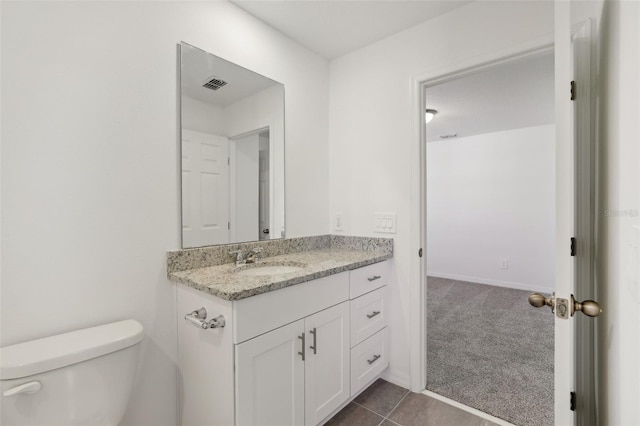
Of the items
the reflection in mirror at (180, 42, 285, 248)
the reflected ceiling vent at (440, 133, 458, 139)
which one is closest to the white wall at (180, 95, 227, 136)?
the reflection in mirror at (180, 42, 285, 248)

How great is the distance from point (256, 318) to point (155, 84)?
1161mm

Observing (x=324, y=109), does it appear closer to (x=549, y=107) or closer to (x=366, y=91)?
(x=366, y=91)

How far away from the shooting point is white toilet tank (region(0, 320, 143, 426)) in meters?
0.91

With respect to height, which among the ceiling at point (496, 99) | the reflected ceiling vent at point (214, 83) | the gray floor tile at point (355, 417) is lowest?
the gray floor tile at point (355, 417)

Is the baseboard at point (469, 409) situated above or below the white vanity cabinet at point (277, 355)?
below

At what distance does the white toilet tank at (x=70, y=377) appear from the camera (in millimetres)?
905

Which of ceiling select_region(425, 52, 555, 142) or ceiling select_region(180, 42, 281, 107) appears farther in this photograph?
ceiling select_region(425, 52, 555, 142)

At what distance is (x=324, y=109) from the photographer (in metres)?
2.30

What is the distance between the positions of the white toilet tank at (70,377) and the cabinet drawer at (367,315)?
1057mm

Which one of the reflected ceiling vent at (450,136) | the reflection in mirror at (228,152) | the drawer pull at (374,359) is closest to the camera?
the reflection in mirror at (228,152)

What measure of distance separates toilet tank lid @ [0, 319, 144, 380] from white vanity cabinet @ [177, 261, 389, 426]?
27 centimetres

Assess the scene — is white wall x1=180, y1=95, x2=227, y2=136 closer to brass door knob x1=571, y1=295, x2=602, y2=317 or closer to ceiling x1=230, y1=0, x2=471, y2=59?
ceiling x1=230, y1=0, x2=471, y2=59

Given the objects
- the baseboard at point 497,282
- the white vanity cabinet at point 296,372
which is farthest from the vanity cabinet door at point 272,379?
the baseboard at point 497,282

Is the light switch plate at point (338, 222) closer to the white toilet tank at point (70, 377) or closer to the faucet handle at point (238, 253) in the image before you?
the faucet handle at point (238, 253)
